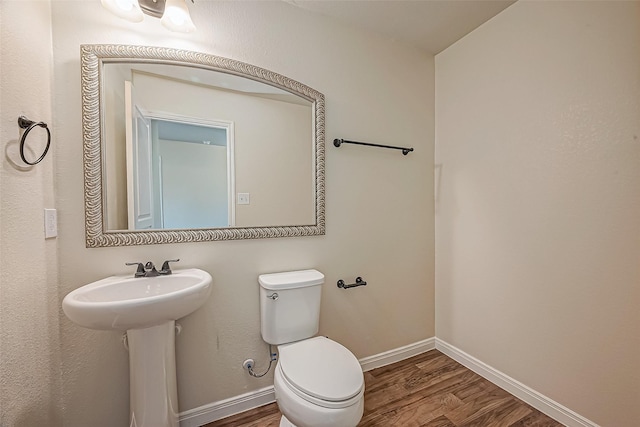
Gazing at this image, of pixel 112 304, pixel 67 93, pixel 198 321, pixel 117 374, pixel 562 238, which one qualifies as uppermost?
pixel 67 93

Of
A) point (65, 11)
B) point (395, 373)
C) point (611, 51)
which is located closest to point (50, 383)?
point (65, 11)

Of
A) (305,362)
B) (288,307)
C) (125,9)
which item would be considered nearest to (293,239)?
(288,307)

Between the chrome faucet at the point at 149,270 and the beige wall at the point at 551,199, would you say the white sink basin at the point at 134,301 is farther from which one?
the beige wall at the point at 551,199

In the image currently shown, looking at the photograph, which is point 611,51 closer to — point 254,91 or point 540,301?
point 540,301

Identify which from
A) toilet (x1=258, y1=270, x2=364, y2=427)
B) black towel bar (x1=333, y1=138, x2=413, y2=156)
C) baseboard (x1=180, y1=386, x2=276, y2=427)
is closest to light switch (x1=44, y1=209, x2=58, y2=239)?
toilet (x1=258, y1=270, x2=364, y2=427)

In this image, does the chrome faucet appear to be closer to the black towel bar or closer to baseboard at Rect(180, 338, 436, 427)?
baseboard at Rect(180, 338, 436, 427)

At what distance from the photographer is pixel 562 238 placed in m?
1.37

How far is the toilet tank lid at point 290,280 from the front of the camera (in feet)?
4.52

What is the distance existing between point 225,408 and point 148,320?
858mm

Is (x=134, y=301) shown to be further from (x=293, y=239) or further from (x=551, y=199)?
(x=551, y=199)

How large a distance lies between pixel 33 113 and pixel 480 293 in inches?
99.4

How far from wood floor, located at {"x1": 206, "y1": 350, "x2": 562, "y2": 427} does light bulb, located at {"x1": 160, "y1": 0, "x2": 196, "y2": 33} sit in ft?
6.67

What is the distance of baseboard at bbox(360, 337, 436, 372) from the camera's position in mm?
1845

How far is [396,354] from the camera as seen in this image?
76.7 inches
